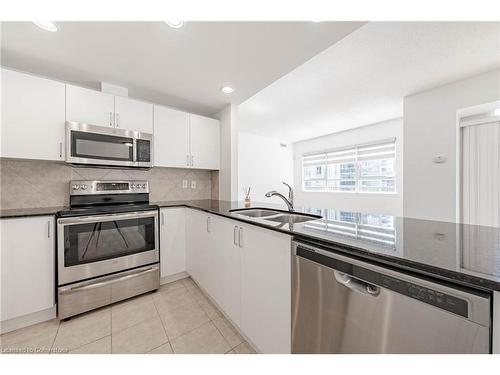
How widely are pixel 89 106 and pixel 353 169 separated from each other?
503 cm

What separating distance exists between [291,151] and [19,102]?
18.6 feet

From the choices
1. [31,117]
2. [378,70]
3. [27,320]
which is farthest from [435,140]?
[27,320]

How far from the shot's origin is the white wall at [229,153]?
2736mm

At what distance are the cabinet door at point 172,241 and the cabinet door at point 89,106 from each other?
3.61 feet

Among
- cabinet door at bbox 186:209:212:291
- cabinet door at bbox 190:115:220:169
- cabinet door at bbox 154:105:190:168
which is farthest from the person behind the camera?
cabinet door at bbox 190:115:220:169

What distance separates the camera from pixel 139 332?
1554mm

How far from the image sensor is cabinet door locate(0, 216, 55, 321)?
1.50 metres

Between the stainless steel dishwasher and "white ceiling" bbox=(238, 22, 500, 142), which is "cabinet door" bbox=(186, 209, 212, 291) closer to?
the stainless steel dishwasher

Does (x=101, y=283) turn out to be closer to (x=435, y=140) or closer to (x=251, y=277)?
(x=251, y=277)

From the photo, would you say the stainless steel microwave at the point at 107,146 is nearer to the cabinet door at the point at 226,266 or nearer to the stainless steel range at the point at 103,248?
the stainless steel range at the point at 103,248

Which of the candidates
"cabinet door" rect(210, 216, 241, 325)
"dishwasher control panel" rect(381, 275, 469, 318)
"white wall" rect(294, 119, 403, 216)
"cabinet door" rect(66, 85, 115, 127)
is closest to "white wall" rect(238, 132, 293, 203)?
"white wall" rect(294, 119, 403, 216)

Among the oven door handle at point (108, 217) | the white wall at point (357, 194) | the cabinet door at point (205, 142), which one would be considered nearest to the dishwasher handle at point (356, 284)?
the oven door handle at point (108, 217)
